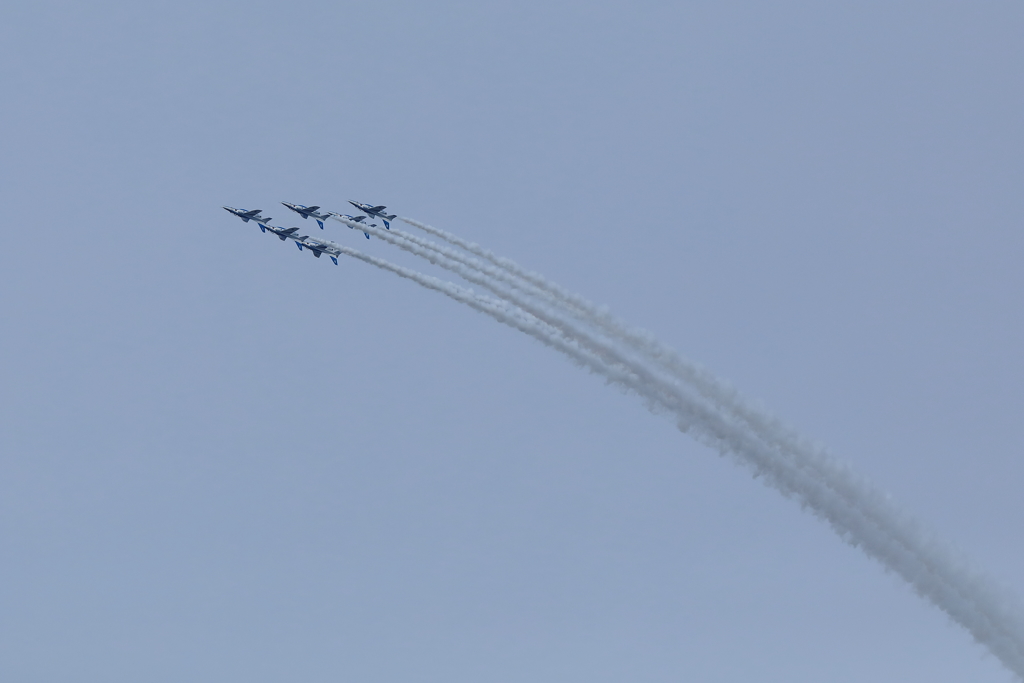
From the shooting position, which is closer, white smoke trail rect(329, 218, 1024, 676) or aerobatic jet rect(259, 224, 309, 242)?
white smoke trail rect(329, 218, 1024, 676)

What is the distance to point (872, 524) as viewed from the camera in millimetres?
106188

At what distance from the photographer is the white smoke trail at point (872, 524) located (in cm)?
10269

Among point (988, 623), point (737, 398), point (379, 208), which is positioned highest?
point (379, 208)

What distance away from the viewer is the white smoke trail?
103m

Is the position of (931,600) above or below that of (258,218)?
below

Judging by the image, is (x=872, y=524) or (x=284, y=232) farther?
Result: (x=284, y=232)

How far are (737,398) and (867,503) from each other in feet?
38.4

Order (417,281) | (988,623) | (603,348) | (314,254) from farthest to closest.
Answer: (314,254)
(417,281)
(603,348)
(988,623)

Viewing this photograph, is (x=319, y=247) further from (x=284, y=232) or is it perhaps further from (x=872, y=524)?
(x=872, y=524)

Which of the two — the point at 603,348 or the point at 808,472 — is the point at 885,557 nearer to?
the point at 808,472

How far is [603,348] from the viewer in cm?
11756

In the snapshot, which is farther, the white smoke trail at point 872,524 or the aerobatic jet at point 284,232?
the aerobatic jet at point 284,232

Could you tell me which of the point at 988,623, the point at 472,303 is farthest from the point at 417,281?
the point at 988,623

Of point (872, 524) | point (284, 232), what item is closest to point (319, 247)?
point (284, 232)
